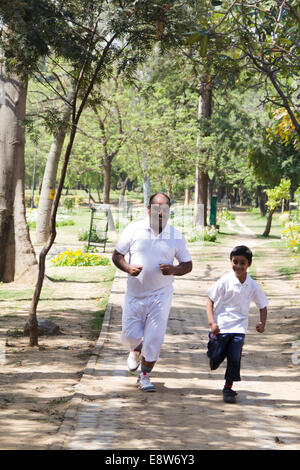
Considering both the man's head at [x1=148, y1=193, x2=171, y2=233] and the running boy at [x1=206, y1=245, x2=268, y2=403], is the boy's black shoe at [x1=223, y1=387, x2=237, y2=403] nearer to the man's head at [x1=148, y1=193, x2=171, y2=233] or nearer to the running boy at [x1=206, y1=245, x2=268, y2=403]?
the running boy at [x1=206, y1=245, x2=268, y2=403]

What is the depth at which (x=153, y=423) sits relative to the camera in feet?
18.7

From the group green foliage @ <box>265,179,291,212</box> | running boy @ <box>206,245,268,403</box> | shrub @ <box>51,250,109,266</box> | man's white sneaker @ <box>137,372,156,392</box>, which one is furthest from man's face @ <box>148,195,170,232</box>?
green foliage @ <box>265,179,291,212</box>

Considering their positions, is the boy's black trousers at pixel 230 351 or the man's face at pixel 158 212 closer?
the boy's black trousers at pixel 230 351

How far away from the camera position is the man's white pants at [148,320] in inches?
261

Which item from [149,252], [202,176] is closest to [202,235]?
[202,176]

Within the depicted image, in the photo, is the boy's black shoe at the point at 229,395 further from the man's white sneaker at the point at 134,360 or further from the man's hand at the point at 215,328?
the man's white sneaker at the point at 134,360

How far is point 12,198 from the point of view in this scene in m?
15.3

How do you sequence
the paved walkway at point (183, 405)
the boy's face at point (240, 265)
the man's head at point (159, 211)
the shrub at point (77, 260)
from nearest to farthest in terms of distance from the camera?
1. the paved walkway at point (183, 405)
2. the boy's face at point (240, 265)
3. the man's head at point (159, 211)
4. the shrub at point (77, 260)

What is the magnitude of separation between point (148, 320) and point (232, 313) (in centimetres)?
81

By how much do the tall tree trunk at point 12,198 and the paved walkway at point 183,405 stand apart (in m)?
5.53

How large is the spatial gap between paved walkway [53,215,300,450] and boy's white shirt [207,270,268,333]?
0.74 meters

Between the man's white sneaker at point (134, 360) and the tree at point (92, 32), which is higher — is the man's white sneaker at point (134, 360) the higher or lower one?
the lower one

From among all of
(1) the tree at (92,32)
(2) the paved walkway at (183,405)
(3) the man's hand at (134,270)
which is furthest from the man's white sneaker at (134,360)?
(1) the tree at (92,32)

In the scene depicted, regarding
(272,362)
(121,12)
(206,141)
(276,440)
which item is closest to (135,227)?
(276,440)
